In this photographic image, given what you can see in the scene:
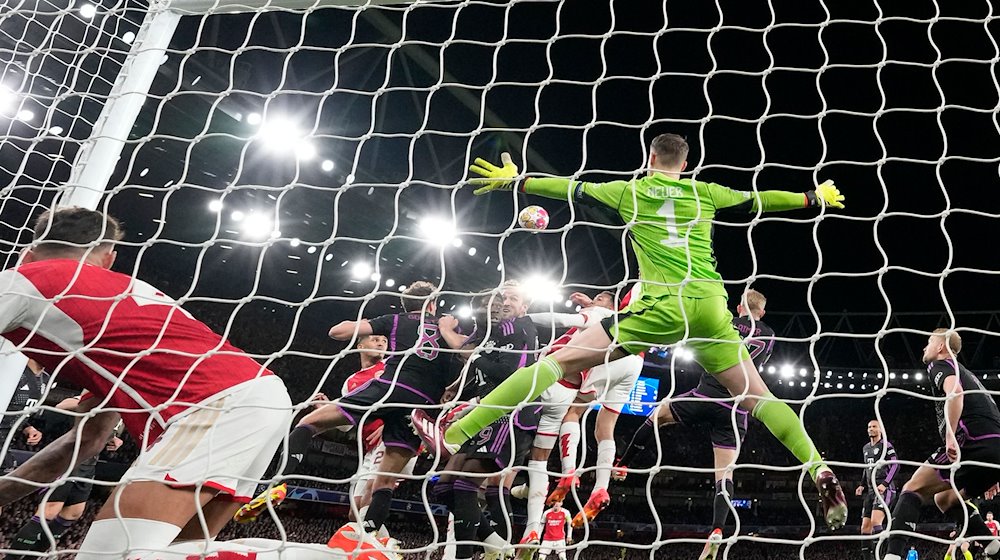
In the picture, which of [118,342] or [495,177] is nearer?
[118,342]

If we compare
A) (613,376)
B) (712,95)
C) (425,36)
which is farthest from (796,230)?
(613,376)

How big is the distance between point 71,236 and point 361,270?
11311mm

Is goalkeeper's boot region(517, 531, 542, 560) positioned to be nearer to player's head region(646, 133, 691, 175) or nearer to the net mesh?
the net mesh

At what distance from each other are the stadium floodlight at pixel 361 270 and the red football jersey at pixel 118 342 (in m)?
11.4

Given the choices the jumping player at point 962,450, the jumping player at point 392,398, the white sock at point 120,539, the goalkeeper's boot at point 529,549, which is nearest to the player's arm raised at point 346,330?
the jumping player at point 392,398

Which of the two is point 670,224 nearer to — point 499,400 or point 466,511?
point 499,400

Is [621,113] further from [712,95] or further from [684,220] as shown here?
[684,220]

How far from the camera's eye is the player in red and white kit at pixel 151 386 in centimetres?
192

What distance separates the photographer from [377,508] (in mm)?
3762

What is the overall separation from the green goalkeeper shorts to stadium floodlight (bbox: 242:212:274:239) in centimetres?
952

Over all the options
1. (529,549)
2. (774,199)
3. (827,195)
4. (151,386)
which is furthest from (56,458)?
(827,195)

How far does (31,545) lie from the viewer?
383cm

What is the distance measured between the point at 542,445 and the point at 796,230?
897 centimetres

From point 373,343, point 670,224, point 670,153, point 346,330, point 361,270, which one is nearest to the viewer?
point 670,224
